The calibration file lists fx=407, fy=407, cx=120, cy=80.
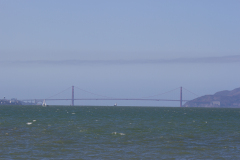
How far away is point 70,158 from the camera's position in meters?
28.5

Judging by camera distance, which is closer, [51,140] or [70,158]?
[70,158]

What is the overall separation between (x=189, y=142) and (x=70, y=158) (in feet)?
48.5

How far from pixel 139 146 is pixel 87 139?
7.28 meters

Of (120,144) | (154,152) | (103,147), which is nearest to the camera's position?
(154,152)

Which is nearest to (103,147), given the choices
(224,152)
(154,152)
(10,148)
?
(154,152)

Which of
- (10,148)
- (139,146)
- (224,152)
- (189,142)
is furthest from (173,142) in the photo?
(10,148)

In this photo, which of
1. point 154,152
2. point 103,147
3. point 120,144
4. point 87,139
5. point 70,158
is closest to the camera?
point 70,158

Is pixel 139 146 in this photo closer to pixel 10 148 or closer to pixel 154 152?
pixel 154 152

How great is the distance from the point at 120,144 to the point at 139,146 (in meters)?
2.18

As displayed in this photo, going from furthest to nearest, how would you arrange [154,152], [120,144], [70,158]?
[120,144] < [154,152] < [70,158]

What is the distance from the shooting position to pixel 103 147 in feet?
114

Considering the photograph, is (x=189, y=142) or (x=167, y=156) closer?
(x=167, y=156)

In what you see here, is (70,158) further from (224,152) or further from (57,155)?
(224,152)

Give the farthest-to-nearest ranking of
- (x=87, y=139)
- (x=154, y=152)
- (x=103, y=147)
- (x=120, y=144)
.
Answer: (x=87, y=139) < (x=120, y=144) < (x=103, y=147) < (x=154, y=152)
